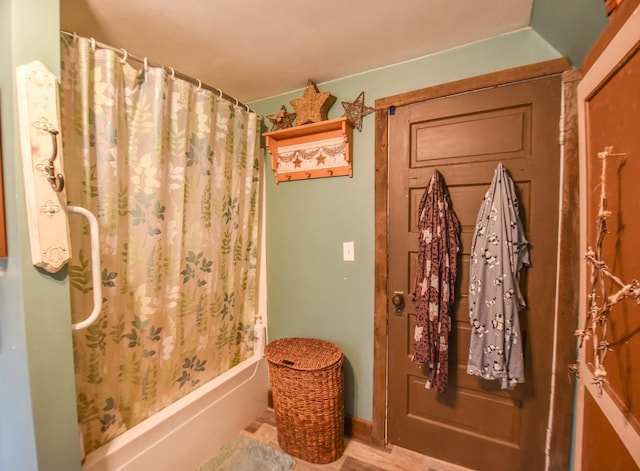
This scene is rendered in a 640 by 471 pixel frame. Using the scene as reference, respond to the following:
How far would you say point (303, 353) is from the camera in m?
1.71

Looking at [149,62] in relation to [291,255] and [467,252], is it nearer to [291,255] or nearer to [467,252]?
[291,255]

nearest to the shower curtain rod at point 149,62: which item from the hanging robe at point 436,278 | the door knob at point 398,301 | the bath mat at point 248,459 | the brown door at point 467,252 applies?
the brown door at point 467,252

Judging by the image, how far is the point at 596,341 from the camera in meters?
0.81

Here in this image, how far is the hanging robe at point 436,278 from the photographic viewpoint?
1.43 metres

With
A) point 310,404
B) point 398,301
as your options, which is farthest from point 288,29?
point 310,404

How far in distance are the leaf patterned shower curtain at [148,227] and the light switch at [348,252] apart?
71cm

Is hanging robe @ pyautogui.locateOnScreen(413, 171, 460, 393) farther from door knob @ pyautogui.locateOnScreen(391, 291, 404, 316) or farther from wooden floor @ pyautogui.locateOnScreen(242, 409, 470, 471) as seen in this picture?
wooden floor @ pyautogui.locateOnScreen(242, 409, 470, 471)

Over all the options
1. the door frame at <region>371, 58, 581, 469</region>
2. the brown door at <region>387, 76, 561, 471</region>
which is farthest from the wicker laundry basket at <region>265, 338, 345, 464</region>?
the door frame at <region>371, 58, 581, 469</region>

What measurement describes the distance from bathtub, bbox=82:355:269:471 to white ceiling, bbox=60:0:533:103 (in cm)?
187

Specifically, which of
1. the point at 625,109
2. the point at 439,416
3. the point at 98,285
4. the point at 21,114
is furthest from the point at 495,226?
the point at 21,114

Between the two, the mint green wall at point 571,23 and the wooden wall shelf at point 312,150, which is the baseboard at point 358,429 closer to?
the wooden wall shelf at point 312,150

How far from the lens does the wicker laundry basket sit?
1.54 m

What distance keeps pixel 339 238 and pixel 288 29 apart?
3.74 ft

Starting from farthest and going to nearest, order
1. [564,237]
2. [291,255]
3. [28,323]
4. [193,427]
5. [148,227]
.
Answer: [291,255]
[193,427]
[148,227]
[564,237]
[28,323]
